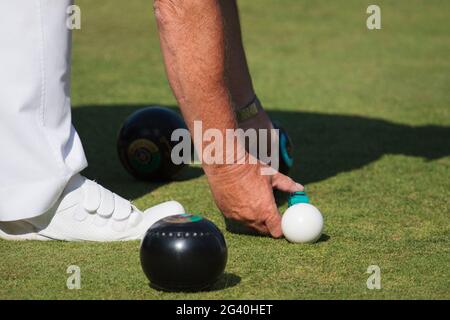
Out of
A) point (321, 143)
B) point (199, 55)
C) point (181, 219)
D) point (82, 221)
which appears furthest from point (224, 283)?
point (321, 143)

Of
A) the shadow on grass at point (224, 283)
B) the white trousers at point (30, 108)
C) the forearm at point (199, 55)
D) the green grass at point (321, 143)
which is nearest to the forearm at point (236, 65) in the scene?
the green grass at point (321, 143)

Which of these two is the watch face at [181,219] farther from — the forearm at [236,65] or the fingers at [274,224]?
the forearm at [236,65]

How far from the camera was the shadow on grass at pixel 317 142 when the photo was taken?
184 inches

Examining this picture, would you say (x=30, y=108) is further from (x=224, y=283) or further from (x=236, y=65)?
(x=236, y=65)

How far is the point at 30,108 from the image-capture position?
3285mm

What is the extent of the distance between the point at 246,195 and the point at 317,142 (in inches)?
82.9

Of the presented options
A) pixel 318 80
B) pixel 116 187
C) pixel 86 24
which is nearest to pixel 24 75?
pixel 116 187

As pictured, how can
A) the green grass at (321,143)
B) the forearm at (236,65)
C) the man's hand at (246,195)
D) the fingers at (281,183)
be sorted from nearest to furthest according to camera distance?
the green grass at (321,143)
the man's hand at (246,195)
the fingers at (281,183)
the forearm at (236,65)

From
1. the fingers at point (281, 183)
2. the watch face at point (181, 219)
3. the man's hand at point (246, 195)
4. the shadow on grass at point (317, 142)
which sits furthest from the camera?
the shadow on grass at point (317, 142)

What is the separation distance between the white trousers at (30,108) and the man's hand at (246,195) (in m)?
0.58

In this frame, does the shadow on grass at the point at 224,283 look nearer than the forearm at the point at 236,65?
Yes

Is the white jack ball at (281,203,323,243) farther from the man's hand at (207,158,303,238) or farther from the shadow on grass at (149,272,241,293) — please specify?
the shadow on grass at (149,272,241,293)

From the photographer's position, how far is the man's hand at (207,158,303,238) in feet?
11.2
